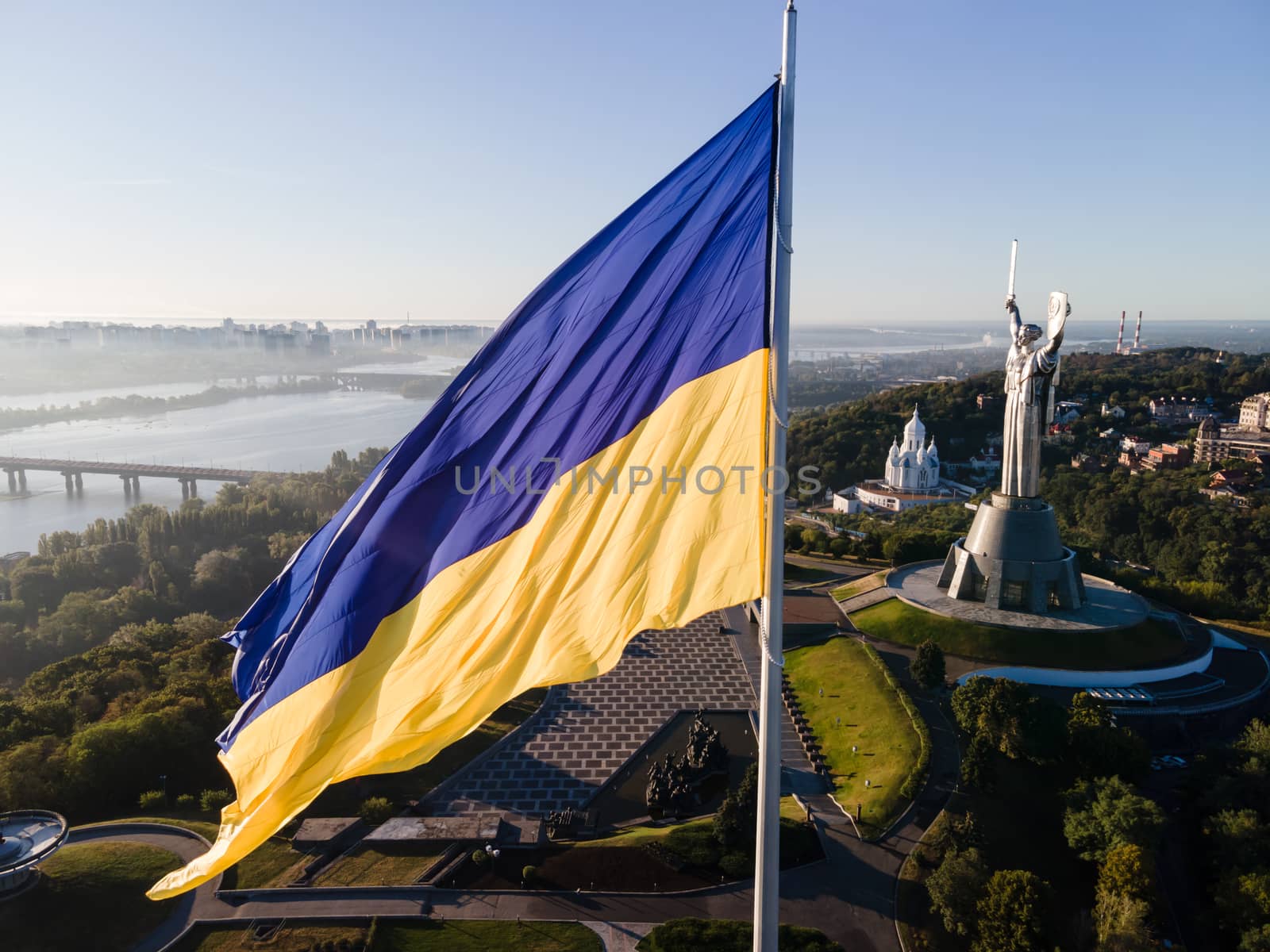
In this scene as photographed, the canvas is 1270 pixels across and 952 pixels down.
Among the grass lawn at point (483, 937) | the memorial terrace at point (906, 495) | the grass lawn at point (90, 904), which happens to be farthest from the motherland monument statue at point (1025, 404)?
the memorial terrace at point (906, 495)

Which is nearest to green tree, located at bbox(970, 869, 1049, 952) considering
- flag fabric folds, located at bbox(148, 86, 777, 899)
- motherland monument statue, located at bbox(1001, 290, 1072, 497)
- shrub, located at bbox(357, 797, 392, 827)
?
flag fabric folds, located at bbox(148, 86, 777, 899)

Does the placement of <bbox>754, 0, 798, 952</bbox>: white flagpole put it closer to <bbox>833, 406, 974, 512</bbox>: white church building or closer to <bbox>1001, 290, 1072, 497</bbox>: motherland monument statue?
<bbox>1001, 290, 1072, 497</bbox>: motherland monument statue

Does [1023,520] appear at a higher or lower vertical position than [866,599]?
higher

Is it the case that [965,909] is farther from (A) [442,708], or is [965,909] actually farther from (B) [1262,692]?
(B) [1262,692]

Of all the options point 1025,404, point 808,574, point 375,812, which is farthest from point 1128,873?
point 808,574

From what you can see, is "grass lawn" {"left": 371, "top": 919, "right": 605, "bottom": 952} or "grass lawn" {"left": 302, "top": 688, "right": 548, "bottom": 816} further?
"grass lawn" {"left": 302, "top": 688, "right": 548, "bottom": 816}

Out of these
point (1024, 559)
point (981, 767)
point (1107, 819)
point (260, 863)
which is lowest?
point (260, 863)

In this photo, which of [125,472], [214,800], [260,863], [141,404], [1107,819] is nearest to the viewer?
[1107,819]

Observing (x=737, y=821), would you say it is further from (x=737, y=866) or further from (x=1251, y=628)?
(x=1251, y=628)
